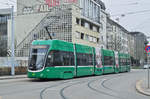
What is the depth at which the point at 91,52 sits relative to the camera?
27844mm

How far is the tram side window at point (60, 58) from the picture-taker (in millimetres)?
19781

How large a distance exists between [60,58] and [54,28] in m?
28.0

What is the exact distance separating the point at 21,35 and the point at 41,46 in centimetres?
3398

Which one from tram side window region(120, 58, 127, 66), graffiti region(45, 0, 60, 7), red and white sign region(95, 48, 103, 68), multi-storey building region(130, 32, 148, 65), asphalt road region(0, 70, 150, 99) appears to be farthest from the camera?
multi-storey building region(130, 32, 148, 65)

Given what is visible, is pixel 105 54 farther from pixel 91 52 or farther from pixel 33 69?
pixel 33 69

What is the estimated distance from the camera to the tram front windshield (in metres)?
19.3

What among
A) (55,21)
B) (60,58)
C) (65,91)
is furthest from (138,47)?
(65,91)

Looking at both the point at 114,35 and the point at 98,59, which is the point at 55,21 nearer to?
the point at 98,59

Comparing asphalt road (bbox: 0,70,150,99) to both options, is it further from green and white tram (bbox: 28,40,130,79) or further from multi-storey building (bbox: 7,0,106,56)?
multi-storey building (bbox: 7,0,106,56)

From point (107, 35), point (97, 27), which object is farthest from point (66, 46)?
point (107, 35)

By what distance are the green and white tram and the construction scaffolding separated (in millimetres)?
18780

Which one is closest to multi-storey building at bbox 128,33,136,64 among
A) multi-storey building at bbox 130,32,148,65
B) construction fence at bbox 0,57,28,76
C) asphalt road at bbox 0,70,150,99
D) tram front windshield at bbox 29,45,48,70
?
multi-storey building at bbox 130,32,148,65

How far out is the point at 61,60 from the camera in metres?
21.1

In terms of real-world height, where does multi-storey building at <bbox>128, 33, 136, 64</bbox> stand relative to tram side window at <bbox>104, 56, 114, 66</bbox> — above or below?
above
